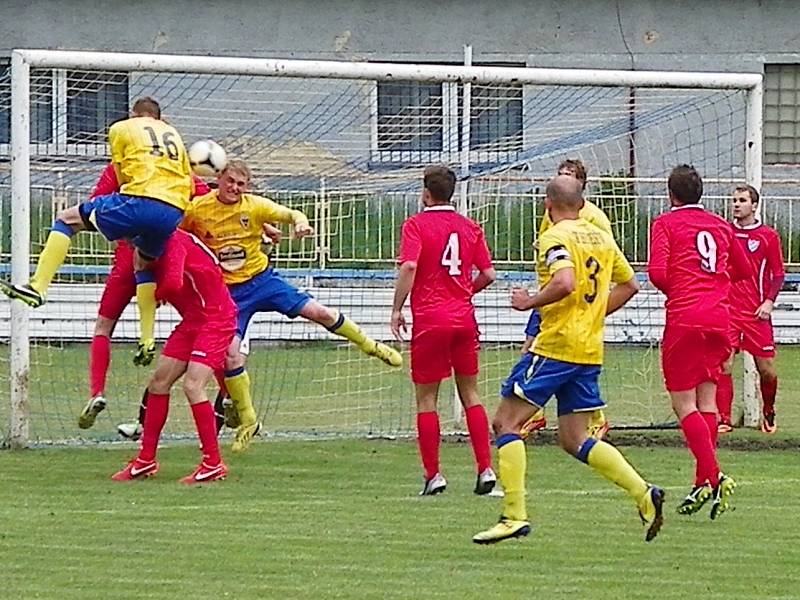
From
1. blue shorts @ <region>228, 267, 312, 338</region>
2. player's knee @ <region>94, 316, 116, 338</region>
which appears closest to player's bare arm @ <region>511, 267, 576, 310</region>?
blue shorts @ <region>228, 267, 312, 338</region>

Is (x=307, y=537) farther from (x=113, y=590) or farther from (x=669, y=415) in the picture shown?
(x=669, y=415)

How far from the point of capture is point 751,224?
13.4m

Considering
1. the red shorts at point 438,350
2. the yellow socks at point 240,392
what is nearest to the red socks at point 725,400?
the red shorts at point 438,350

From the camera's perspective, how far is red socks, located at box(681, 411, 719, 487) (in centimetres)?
964

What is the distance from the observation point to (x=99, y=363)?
11844 millimetres

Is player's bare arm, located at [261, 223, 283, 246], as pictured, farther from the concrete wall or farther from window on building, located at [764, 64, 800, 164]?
window on building, located at [764, 64, 800, 164]

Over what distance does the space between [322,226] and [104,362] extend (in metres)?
6.81

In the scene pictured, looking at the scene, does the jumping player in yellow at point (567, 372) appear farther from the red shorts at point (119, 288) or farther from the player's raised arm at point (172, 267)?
the red shorts at point (119, 288)

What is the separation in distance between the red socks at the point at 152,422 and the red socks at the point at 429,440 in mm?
1621

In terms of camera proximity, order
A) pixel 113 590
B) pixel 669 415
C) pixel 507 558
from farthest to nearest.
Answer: pixel 669 415 → pixel 507 558 → pixel 113 590

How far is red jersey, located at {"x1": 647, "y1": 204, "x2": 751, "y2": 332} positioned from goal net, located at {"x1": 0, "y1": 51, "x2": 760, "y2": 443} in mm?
3042

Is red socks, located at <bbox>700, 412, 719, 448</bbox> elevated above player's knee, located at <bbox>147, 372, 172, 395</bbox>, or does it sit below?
below

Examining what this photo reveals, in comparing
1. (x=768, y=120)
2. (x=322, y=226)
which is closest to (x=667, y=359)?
(x=322, y=226)

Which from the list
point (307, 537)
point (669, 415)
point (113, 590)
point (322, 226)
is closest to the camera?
point (113, 590)
